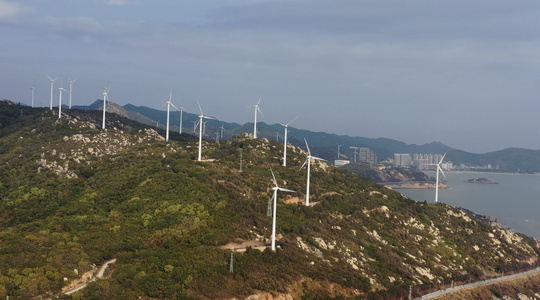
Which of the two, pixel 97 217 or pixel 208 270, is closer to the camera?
pixel 208 270

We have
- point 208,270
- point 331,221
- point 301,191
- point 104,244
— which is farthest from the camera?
point 301,191

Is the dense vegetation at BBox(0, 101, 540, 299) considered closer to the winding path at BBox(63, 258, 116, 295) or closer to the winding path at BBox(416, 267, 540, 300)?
the winding path at BBox(63, 258, 116, 295)

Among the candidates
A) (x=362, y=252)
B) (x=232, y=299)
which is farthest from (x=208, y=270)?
(x=362, y=252)

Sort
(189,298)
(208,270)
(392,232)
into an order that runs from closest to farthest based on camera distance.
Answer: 1. (189,298)
2. (208,270)
3. (392,232)

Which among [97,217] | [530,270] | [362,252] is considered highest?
[97,217]

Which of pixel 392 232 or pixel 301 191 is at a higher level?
pixel 301 191

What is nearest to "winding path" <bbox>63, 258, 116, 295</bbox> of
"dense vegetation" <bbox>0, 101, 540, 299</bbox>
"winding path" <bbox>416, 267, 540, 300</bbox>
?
"dense vegetation" <bbox>0, 101, 540, 299</bbox>

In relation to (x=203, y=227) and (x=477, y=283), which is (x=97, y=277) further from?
(x=477, y=283)

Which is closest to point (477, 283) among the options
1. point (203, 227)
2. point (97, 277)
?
point (203, 227)

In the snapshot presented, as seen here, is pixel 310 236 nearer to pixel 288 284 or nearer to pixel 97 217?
pixel 288 284
